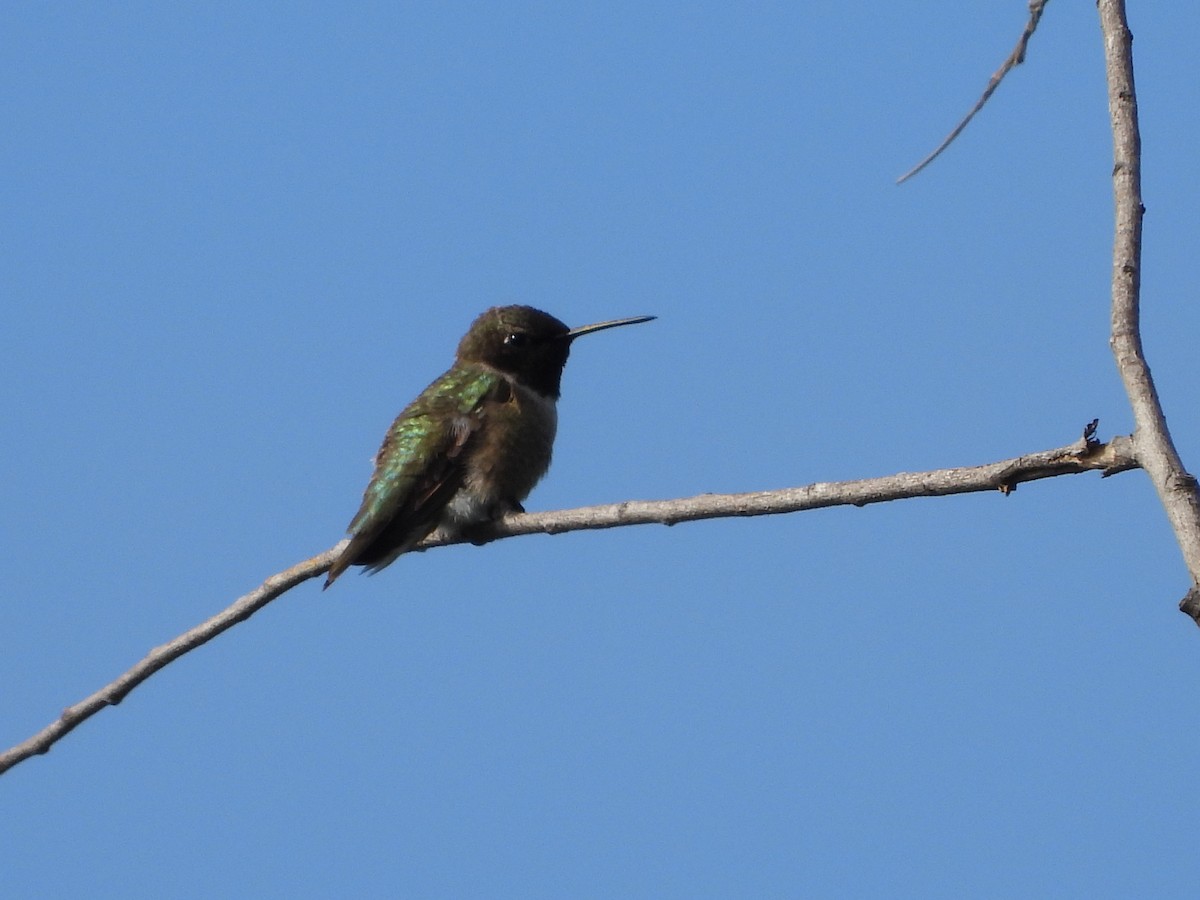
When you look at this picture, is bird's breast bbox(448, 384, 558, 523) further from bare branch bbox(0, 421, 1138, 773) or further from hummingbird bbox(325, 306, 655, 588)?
bare branch bbox(0, 421, 1138, 773)

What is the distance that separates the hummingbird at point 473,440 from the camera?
23.4 feet

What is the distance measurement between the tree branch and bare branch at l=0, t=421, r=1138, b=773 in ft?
0.37

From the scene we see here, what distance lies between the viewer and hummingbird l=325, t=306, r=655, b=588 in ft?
23.4

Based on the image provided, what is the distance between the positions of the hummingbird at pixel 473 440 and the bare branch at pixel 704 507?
1.08 meters

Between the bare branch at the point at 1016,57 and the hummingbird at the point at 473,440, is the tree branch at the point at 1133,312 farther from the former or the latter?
the hummingbird at the point at 473,440

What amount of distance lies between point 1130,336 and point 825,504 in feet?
2.74

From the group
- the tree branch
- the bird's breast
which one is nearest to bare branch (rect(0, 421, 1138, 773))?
the tree branch

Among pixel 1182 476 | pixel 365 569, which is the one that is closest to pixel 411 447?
pixel 365 569

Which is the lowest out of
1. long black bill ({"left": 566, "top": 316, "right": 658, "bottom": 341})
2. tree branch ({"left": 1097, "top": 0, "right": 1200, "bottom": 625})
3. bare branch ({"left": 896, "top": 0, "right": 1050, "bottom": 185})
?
tree branch ({"left": 1097, "top": 0, "right": 1200, "bottom": 625})

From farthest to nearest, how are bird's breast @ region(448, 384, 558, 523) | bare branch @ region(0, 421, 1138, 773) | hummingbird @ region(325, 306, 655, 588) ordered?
1. bird's breast @ region(448, 384, 558, 523)
2. hummingbird @ region(325, 306, 655, 588)
3. bare branch @ region(0, 421, 1138, 773)

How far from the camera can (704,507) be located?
410cm

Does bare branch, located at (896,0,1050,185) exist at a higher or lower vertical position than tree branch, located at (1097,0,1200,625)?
higher

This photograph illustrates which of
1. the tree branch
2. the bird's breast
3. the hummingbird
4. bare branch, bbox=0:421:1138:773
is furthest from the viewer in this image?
the bird's breast

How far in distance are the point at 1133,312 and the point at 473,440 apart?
15.4ft
